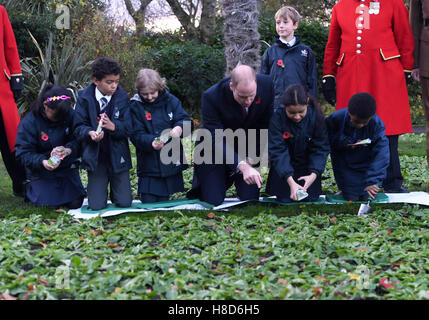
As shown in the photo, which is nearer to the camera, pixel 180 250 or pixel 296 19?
pixel 180 250

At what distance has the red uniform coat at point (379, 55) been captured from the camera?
562 centimetres

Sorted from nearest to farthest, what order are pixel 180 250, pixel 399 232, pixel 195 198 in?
pixel 180 250 → pixel 399 232 → pixel 195 198

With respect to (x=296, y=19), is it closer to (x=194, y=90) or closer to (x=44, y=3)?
(x=194, y=90)

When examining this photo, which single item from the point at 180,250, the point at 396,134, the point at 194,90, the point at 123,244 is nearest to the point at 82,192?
the point at 123,244

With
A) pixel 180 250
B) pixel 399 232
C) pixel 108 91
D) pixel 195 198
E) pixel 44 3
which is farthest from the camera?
pixel 44 3

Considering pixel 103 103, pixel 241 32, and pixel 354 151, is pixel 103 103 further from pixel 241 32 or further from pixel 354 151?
pixel 241 32

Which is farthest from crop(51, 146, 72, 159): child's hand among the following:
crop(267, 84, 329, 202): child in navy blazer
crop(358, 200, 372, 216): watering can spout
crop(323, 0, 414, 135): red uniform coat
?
crop(323, 0, 414, 135): red uniform coat

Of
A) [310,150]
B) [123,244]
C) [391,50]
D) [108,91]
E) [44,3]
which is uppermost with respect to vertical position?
[44,3]

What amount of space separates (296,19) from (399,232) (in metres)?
2.59

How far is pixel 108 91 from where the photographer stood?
5.16 m

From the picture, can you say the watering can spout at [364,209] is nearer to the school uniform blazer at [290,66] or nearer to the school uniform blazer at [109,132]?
the school uniform blazer at [290,66]

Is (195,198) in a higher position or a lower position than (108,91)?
lower

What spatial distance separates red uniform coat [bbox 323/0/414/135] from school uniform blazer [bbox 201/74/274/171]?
961mm

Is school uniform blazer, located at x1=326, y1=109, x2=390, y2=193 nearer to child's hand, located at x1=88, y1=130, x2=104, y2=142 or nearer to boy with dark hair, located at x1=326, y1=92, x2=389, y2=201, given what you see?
boy with dark hair, located at x1=326, y1=92, x2=389, y2=201
